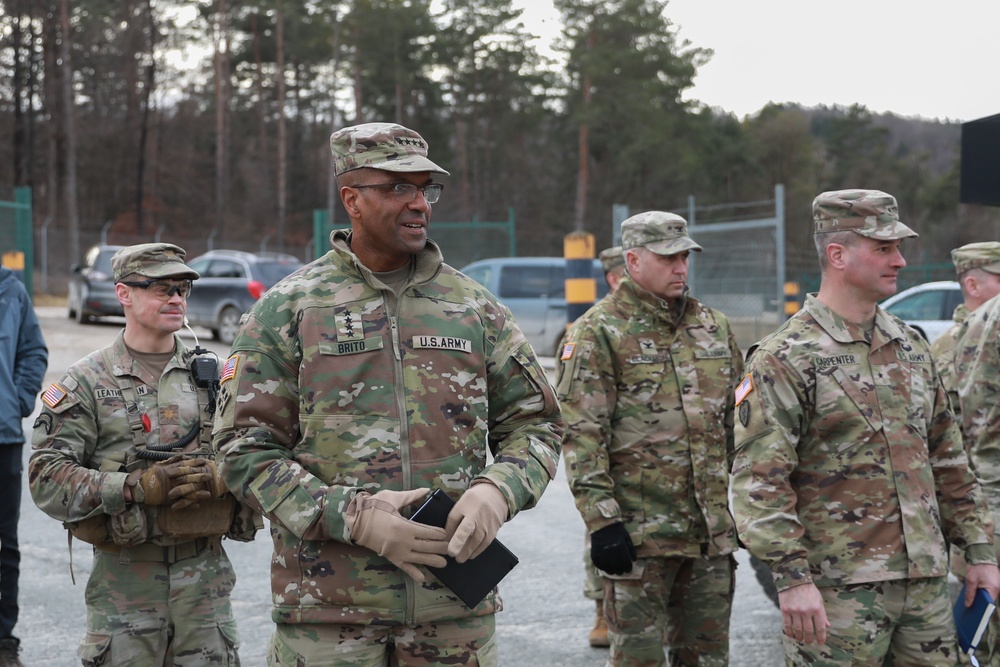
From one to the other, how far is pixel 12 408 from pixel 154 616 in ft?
7.13

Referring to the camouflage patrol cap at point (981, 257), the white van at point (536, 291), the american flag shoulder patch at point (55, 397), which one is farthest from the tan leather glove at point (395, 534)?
the white van at point (536, 291)

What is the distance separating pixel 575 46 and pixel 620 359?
1391 inches

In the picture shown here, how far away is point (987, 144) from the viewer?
4477 mm

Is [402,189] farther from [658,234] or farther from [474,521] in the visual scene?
[658,234]

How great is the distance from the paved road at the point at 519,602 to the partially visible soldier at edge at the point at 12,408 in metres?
0.28

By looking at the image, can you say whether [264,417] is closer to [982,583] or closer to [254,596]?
[982,583]

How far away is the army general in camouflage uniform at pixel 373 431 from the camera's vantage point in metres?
2.82

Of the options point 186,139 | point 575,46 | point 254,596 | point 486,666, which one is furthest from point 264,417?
point 186,139

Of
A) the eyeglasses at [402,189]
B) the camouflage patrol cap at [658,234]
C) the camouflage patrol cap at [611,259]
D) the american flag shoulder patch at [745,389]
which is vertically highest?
the eyeglasses at [402,189]

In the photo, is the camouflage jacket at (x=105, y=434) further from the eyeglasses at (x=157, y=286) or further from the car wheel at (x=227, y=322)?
the car wheel at (x=227, y=322)

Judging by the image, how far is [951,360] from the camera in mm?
5617

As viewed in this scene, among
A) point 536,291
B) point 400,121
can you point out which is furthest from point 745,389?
point 400,121

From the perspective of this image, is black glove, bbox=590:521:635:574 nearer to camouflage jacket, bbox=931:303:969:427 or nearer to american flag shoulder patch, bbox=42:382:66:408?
camouflage jacket, bbox=931:303:969:427

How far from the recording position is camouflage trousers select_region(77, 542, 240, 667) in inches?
160
